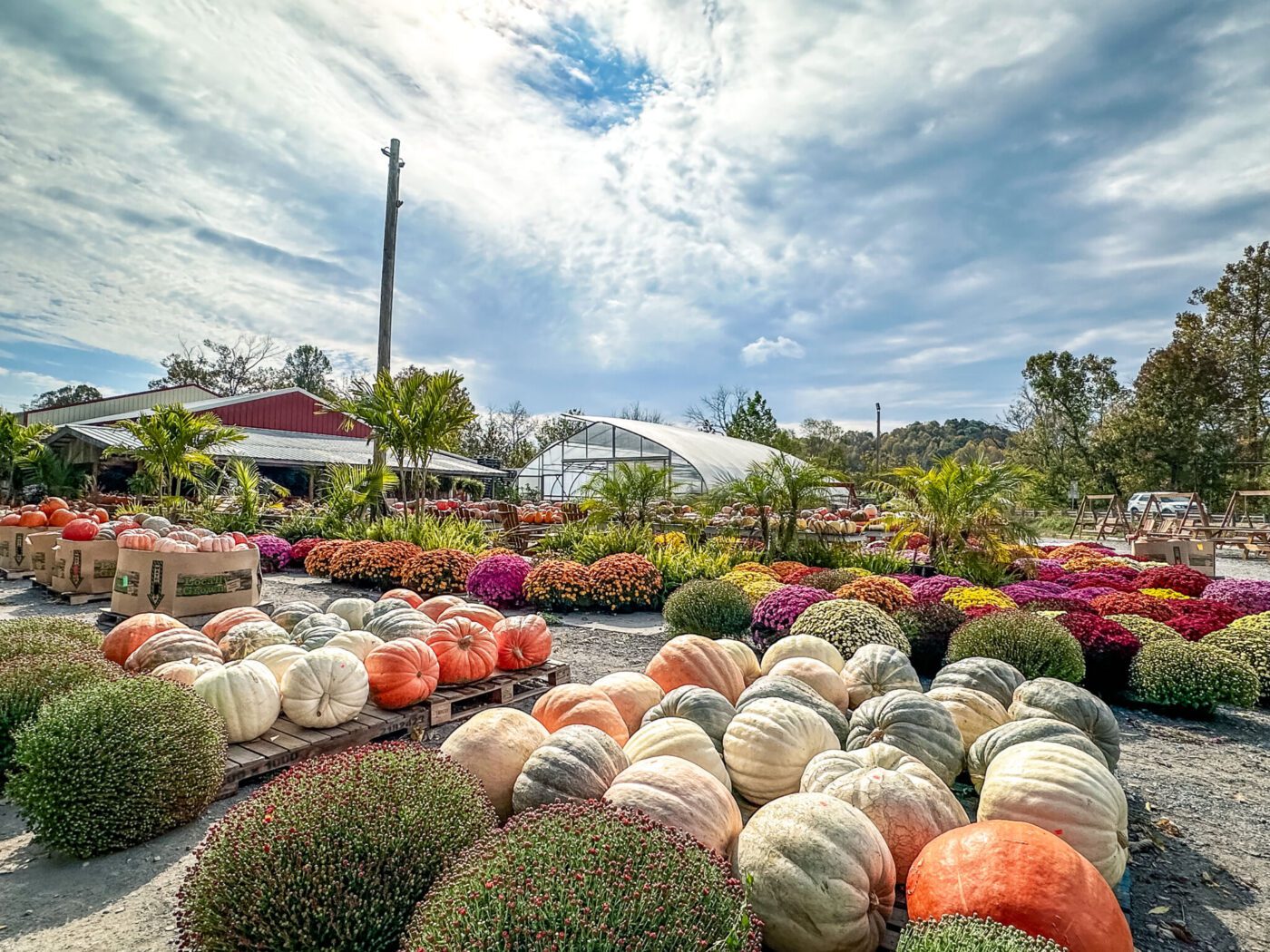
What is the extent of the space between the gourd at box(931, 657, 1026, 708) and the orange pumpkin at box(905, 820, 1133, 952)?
68.3 inches

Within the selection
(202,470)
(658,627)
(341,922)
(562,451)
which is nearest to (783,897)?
(341,922)

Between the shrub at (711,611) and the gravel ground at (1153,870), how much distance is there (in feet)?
8.69

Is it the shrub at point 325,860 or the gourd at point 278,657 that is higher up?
the gourd at point 278,657

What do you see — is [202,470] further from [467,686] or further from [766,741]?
[766,741]

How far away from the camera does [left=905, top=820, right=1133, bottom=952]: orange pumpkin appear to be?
5.74 ft

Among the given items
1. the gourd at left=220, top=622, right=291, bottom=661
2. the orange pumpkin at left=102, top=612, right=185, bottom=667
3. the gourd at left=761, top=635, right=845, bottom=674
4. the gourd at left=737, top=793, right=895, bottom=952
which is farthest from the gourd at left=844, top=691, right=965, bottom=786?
the orange pumpkin at left=102, top=612, right=185, bottom=667

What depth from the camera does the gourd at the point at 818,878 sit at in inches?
75.3

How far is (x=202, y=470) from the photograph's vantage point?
17.1m

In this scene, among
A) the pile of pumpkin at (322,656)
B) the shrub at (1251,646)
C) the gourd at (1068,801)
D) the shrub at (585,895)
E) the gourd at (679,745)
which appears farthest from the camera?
the shrub at (1251,646)


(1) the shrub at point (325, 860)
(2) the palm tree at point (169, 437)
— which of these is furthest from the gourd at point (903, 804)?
(2) the palm tree at point (169, 437)

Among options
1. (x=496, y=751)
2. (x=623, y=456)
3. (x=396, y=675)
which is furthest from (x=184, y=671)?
(x=623, y=456)

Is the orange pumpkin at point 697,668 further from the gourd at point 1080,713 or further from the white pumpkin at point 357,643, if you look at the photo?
the white pumpkin at point 357,643

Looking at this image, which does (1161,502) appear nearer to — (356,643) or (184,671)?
(356,643)

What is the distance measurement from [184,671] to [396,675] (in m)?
1.03
